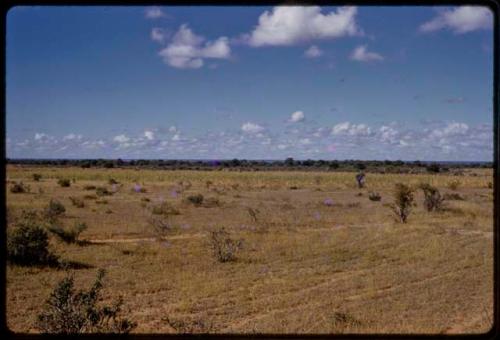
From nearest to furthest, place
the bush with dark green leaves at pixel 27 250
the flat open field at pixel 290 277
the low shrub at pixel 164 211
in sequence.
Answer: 1. the flat open field at pixel 290 277
2. the bush with dark green leaves at pixel 27 250
3. the low shrub at pixel 164 211

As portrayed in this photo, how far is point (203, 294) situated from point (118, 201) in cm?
1959

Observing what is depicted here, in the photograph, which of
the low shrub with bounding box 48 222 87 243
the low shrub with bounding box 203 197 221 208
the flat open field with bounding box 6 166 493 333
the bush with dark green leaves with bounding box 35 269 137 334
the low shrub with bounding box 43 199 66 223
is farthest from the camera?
the low shrub with bounding box 203 197 221 208

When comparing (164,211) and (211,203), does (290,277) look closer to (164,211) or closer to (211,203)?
(164,211)

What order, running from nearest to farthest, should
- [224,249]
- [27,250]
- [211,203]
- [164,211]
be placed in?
[27,250], [224,249], [164,211], [211,203]

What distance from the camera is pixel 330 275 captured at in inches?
429

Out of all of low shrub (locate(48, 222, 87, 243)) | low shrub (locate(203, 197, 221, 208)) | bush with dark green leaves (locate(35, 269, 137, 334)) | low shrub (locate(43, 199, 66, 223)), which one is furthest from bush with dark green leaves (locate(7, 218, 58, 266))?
low shrub (locate(203, 197, 221, 208))

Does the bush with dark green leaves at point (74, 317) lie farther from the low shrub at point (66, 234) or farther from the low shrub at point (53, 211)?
the low shrub at point (53, 211)

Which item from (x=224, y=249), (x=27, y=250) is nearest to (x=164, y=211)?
(x=224, y=249)

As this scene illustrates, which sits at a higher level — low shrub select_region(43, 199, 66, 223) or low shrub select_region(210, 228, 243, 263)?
low shrub select_region(43, 199, 66, 223)

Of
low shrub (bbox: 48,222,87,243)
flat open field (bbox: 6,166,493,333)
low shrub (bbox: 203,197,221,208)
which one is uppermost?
low shrub (bbox: 48,222,87,243)

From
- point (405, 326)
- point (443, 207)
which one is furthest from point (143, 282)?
point (443, 207)

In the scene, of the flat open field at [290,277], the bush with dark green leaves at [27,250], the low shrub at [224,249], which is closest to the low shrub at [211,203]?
the flat open field at [290,277]

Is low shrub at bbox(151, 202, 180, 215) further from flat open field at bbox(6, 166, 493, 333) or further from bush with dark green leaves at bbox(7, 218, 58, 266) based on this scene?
bush with dark green leaves at bbox(7, 218, 58, 266)

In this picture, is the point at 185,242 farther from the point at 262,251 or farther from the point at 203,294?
the point at 203,294
